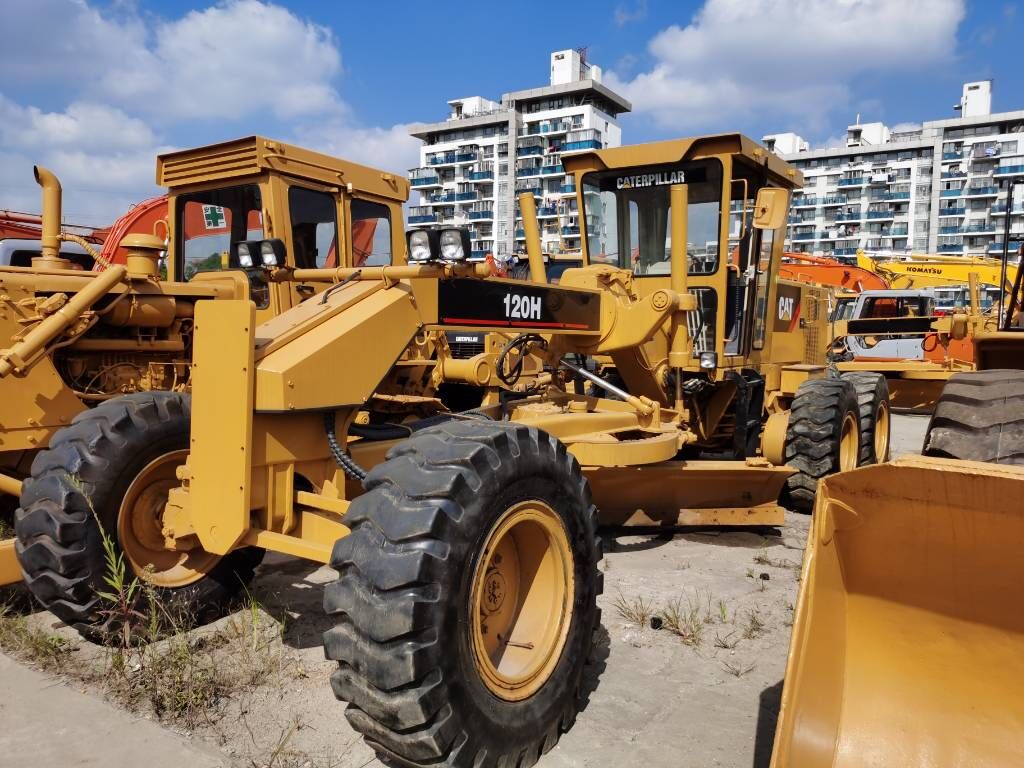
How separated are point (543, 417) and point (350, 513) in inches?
99.3

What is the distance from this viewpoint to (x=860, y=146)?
104m

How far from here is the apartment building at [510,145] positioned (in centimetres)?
9881

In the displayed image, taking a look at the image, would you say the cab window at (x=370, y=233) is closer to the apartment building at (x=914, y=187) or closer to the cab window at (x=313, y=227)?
the cab window at (x=313, y=227)

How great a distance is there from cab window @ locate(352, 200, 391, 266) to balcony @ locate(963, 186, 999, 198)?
10343 cm

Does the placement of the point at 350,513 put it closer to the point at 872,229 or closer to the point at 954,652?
the point at 954,652

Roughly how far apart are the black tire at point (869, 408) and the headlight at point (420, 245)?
481 centimetres

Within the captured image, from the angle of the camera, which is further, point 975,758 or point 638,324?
point 638,324

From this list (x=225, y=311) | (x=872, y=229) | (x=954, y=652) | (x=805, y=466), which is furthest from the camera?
(x=872, y=229)

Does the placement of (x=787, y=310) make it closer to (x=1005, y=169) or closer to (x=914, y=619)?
(x=914, y=619)

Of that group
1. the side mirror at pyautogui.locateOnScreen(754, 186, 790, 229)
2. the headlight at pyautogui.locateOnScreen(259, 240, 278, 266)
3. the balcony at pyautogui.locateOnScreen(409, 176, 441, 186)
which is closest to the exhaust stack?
the headlight at pyautogui.locateOnScreen(259, 240, 278, 266)

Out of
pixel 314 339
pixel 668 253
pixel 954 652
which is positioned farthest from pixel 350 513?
pixel 668 253

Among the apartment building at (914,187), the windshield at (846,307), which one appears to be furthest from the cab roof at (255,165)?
the apartment building at (914,187)

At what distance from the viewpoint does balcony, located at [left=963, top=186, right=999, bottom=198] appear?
305 ft

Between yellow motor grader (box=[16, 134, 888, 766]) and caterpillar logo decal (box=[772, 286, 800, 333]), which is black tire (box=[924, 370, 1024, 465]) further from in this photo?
caterpillar logo decal (box=[772, 286, 800, 333])
